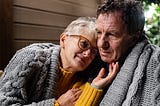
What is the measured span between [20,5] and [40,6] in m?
0.36

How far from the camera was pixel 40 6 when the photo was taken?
2850mm

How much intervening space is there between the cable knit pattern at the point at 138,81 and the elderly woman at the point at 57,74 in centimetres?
7

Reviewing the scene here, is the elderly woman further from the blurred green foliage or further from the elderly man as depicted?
the blurred green foliage

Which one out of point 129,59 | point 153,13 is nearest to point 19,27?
point 129,59

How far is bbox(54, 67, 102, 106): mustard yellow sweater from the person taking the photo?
4.94 ft

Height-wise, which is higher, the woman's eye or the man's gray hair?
the man's gray hair

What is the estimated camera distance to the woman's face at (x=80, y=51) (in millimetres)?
1582

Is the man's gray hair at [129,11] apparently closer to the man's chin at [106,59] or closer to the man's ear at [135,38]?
the man's ear at [135,38]

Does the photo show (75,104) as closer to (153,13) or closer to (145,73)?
(145,73)

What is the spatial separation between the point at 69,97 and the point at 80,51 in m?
0.24

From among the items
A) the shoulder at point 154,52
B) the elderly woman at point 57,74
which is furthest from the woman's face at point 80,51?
the shoulder at point 154,52

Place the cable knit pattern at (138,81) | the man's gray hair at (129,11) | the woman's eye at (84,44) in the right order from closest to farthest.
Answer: the cable knit pattern at (138,81) → the man's gray hair at (129,11) → the woman's eye at (84,44)

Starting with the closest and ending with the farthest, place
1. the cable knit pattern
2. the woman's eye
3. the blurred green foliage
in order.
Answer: the cable knit pattern
the woman's eye
the blurred green foliage

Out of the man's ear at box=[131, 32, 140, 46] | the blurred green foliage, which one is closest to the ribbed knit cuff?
the man's ear at box=[131, 32, 140, 46]
